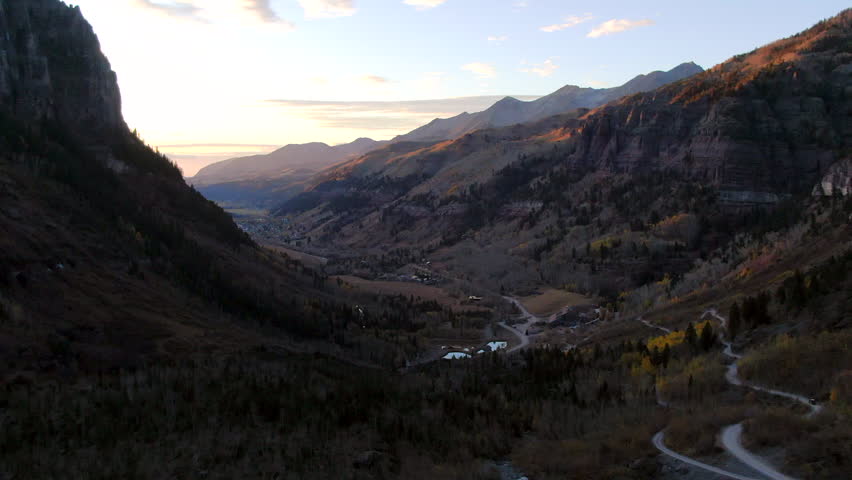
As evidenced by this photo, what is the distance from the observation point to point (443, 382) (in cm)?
4350

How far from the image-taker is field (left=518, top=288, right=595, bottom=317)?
106375mm

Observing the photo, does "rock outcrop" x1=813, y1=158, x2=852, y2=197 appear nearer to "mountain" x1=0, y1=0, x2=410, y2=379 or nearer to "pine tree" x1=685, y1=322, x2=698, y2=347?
"pine tree" x1=685, y1=322, x2=698, y2=347

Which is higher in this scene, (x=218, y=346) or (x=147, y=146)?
(x=147, y=146)

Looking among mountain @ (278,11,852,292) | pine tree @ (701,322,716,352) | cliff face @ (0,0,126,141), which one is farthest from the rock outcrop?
cliff face @ (0,0,126,141)

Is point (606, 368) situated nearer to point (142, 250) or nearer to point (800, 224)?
point (142, 250)

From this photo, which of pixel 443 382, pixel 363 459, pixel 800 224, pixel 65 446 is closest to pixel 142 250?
pixel 443 382

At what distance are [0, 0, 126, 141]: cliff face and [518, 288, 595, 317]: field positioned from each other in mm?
71805

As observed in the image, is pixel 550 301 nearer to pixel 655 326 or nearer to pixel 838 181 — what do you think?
pixel 838 181

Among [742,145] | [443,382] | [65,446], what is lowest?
[443,382]

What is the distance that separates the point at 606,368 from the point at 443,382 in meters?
10.3

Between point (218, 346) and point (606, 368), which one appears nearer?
point (606, 368)

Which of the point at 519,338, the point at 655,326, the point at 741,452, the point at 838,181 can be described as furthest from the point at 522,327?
the point at 741,452

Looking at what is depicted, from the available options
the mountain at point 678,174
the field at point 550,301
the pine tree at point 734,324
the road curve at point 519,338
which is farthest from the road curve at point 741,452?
the mountain at point 678,174

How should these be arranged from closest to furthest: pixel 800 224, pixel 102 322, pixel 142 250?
pixel 102 322 → pixel 142 250 → pixel 800 224
